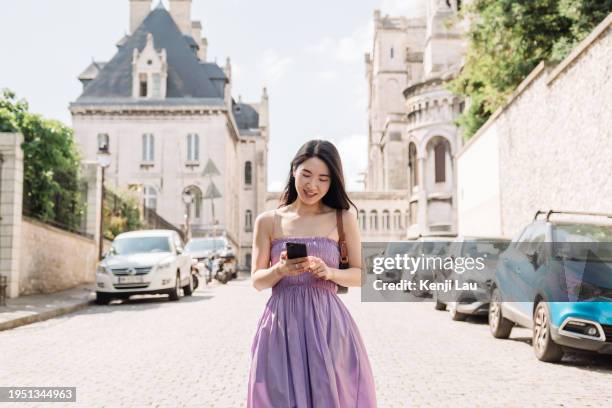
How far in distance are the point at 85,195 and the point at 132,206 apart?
6809 mm

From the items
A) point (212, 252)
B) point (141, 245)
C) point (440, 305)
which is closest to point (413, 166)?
point (212, 252)

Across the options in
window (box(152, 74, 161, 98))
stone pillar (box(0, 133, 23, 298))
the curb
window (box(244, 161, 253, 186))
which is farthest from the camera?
window (box(244, 161, 253, 186))

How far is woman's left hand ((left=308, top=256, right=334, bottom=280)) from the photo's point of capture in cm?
368

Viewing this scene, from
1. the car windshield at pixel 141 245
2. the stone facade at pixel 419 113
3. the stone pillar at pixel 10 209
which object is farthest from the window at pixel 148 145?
the stone pillar at pixel 10 209

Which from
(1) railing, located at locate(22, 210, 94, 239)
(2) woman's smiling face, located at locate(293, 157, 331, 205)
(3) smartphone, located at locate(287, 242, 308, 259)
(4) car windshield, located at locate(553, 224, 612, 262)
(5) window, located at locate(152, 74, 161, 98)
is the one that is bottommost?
(3) smartphone, located at locate(287, 242, 308, 259)

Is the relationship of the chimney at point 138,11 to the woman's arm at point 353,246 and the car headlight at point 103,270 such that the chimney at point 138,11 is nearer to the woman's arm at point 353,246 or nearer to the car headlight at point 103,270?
the car headlight at point 103,270

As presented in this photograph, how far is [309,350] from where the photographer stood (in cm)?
377

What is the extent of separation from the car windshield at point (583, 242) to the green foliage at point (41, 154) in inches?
555

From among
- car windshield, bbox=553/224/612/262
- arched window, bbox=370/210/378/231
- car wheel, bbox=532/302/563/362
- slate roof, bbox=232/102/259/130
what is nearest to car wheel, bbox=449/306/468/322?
car windshield, bbox=553/224/612/262

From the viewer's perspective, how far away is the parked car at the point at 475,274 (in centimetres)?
1399

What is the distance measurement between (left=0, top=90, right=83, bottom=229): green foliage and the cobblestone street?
7.41 metres

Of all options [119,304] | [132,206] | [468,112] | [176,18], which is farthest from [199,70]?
[119,304]

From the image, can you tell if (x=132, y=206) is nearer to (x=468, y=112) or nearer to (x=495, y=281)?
(x=468, y=112)

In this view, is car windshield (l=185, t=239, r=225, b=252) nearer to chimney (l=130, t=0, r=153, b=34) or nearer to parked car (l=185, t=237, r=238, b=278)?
parked car (l=185, t=237, r=238, b=278)
